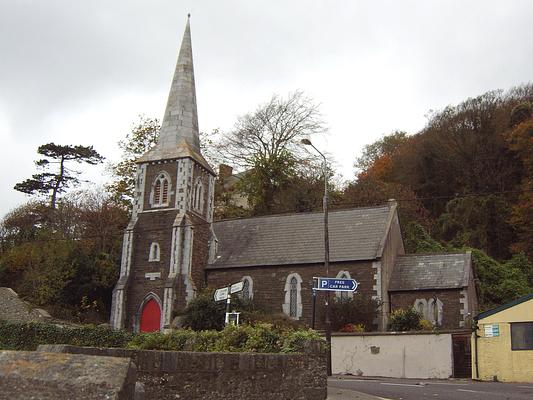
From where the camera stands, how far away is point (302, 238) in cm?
3406

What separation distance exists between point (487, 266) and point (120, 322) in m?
23.3

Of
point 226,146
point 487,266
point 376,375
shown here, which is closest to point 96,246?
point 226,146

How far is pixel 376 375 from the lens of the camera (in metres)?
23.1

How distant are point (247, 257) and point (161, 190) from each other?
661 centimetres

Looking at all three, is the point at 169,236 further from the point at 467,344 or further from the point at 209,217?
the point at 467,344

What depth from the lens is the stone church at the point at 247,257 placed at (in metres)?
30.5

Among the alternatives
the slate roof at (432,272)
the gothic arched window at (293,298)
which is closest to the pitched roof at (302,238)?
the gothic arched window at (293,298)

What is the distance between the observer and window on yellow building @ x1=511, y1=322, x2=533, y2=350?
20.6m

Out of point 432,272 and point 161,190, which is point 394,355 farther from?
point 161,190

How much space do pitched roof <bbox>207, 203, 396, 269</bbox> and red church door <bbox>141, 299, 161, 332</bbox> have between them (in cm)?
389

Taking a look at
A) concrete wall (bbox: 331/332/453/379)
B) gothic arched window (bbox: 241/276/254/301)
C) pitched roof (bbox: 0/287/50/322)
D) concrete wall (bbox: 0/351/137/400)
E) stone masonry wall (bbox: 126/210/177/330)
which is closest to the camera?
concrete wall (bbox: 0/351/137/400)

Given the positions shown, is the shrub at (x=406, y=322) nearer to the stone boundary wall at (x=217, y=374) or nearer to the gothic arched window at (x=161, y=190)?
the gothic arched window at (x=161, y=190)

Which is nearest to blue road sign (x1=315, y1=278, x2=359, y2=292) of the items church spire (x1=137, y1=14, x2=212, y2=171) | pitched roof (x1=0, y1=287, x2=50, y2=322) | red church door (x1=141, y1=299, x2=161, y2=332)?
red church door (x1=141, y1=299, x2=161, y2=332)

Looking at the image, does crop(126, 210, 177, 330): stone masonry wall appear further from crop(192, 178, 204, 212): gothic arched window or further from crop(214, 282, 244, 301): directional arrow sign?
crop(214, 282, 244, 301): directional arrow sign
